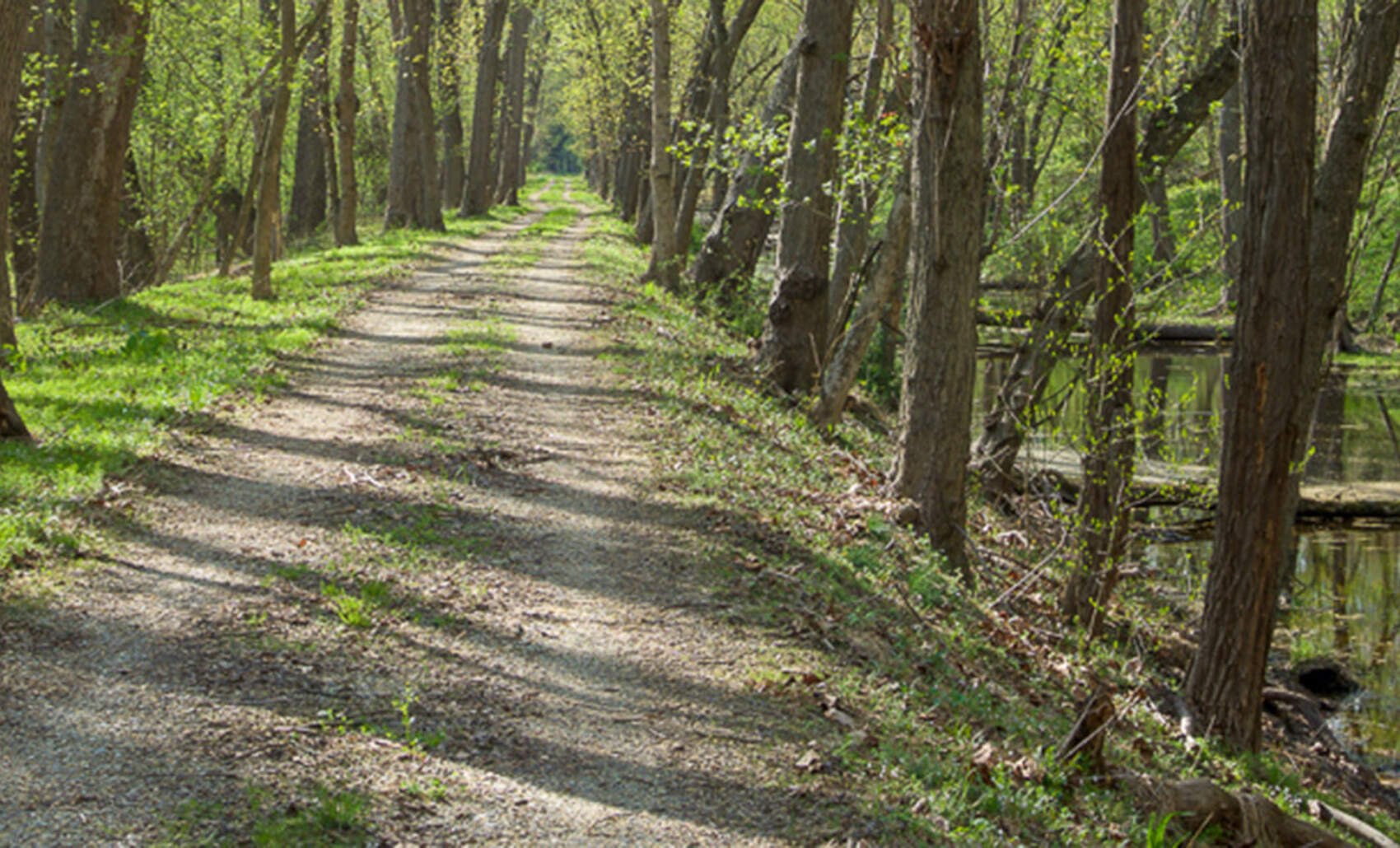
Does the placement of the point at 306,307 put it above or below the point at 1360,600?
above

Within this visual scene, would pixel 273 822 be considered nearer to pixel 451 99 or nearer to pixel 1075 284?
pixel 1075 284

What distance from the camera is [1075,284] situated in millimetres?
12469

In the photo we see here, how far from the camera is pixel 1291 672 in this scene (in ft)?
35.8

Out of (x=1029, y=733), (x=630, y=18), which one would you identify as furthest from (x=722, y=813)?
(x=630, y=18)

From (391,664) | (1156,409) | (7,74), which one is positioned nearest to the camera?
(391,664)

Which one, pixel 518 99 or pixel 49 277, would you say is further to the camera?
pixel 518 99

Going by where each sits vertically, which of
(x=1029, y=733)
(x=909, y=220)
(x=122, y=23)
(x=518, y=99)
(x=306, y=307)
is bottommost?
(x=1029, y=733)

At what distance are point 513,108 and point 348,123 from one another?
84.0ft

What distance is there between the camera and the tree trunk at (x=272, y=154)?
607 inches

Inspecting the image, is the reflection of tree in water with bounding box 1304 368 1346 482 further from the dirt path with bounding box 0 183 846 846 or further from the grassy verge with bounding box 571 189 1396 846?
the dirt path with bounding box 0 183 846 846

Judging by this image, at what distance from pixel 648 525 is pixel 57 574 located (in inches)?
147

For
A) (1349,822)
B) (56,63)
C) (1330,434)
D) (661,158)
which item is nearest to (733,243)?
(661,158)

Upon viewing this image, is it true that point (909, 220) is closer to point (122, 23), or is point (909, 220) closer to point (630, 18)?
point (122, 23)

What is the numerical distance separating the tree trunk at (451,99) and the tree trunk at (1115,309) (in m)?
23.4
